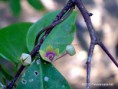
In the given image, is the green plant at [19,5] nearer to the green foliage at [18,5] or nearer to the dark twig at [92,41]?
the green foliage at [18,5]

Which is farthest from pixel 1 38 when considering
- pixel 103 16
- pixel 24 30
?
pixel 103 16

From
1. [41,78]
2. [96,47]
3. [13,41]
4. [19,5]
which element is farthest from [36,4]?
[96,47]

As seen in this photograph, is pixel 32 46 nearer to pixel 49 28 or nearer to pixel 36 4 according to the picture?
pixel 49 28

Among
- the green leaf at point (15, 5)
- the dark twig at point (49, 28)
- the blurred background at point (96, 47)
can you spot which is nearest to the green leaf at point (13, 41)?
the dark twig at point (49, 28)

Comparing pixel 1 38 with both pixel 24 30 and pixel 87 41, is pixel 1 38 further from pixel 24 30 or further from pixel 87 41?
→ pixel 87 41

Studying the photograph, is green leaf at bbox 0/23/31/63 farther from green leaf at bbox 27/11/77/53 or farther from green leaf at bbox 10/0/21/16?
green leaf at bbox 10/0/21/16

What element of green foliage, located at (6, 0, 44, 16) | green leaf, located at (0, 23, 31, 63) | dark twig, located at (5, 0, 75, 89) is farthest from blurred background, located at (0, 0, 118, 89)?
dark twig, located at (5, 0, 75, 89)
